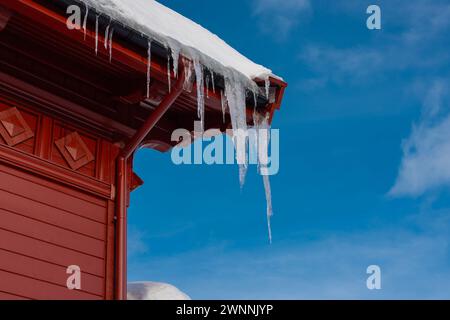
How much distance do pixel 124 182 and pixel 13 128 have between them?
1.15 metres

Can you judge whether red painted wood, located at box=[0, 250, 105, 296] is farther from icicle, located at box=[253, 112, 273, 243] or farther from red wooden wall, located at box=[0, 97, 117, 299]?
icicle, located at box=[253, 112, 273, 243]

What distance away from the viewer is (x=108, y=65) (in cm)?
621

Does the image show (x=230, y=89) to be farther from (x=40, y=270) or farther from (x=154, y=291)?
(x=154, y=291)

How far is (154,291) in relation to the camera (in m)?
17.1

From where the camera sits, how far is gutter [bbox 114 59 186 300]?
619cm

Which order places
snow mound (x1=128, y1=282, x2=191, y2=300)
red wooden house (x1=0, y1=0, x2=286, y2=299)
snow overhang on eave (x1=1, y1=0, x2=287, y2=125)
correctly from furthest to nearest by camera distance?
1. snow mound (x1=128, y1=282, x2=191, y2=300)
2. red wooden house (x1=0, y1=0, x2=286, y2=299)
3. snow overhang on eave (x1=1, y1=0, x2=287, y2=125)

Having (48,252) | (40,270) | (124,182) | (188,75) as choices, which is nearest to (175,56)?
(188,75)

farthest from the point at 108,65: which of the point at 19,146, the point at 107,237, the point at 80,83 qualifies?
the point at 107,237

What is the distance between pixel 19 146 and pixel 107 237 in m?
1.05

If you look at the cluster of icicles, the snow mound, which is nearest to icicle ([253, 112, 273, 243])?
the cluster of icicles

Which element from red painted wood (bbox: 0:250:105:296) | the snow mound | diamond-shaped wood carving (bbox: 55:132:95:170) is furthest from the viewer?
the snow mound

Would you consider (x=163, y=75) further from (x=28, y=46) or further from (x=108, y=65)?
(x=28, y=46)

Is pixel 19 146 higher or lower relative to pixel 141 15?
lower

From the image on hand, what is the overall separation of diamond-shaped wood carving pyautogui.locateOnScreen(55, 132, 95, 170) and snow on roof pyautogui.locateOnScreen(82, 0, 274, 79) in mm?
1112
